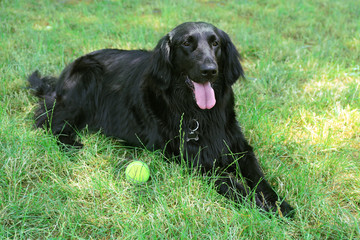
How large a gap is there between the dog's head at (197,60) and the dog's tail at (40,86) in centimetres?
132

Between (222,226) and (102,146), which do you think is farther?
(102,146)

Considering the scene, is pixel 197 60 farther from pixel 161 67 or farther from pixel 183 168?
pixel 183 168

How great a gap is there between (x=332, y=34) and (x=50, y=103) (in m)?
4.10

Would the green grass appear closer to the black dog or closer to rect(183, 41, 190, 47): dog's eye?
the black dog

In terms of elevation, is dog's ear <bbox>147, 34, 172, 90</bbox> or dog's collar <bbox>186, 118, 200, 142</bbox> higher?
dog's ear <bbox>147, 34, 172, 90</bbox>

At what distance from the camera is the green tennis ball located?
2.07 m

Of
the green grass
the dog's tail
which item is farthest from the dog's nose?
the dog's tail

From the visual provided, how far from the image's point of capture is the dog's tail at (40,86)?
3.15 metres

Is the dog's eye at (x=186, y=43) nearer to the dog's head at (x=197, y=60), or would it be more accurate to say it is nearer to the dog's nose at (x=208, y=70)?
the dog's head at (x=197, y=60)

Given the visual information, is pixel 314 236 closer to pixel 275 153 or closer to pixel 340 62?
pixel 275 153

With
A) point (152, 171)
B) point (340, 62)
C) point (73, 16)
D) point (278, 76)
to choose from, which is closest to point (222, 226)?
point (152, 171)

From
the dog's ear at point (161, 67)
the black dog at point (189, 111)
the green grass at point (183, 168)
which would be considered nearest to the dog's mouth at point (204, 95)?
the black dog at point (189, 111)

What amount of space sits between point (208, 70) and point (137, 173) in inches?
31.4

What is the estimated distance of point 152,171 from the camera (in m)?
2.20
